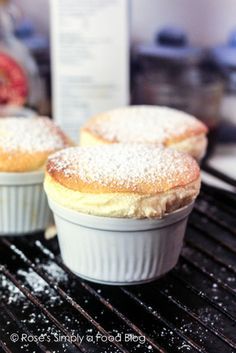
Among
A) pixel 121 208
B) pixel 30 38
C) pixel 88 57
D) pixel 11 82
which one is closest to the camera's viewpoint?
pixel 121 208

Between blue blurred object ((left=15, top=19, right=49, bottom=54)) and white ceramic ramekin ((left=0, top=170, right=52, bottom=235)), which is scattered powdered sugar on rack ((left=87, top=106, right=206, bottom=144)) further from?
blue blurred object ((left=15, top=19, right=49, bottom=54))

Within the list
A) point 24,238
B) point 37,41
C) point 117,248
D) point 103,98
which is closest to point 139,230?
point 117,248


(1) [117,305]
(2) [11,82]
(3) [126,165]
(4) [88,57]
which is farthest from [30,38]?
(1) [117,305]

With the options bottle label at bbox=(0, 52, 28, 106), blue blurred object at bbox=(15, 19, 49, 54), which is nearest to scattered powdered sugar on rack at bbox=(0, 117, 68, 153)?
bottle label at bbox=(0, 52, 28, 106)

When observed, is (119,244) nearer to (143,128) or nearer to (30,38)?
(143,128)

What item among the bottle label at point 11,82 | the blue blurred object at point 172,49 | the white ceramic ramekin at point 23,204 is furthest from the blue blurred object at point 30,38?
the white ceramic ramekin at point 23,204

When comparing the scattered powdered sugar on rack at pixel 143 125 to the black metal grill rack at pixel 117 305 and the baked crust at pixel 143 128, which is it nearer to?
the baked crust at pixel 143 128

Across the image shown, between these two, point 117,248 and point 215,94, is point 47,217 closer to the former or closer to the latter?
point 117,248
